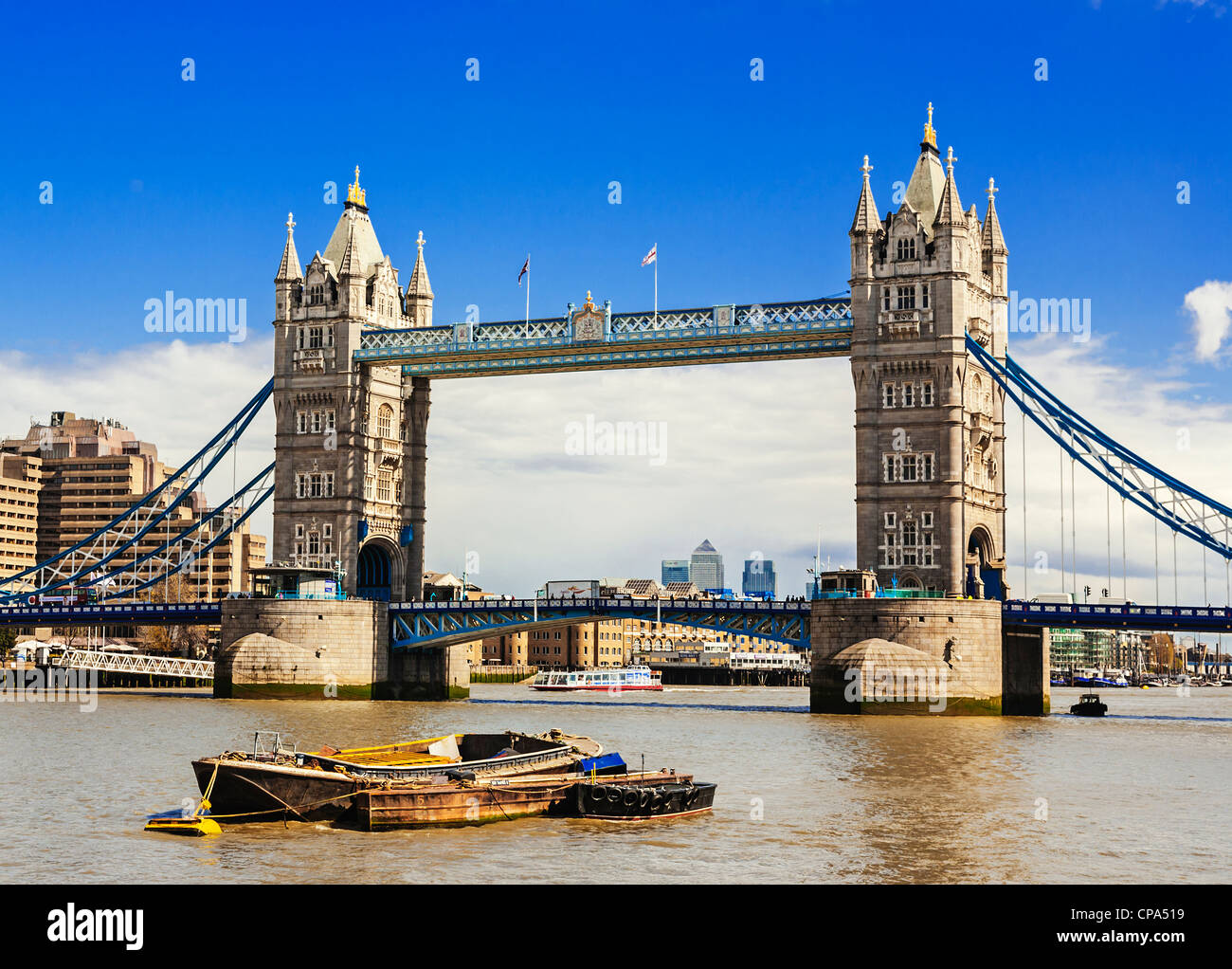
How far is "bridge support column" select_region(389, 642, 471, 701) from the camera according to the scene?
9931cm

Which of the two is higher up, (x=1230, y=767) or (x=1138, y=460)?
(x=1138, y=460)

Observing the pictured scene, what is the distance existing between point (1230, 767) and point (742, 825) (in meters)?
25.4

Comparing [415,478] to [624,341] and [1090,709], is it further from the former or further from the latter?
[1090,709]

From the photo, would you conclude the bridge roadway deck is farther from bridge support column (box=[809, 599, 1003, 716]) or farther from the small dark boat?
the small dark boat

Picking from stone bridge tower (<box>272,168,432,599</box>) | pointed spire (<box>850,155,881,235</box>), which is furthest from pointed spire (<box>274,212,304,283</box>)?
pointed spire (<box>850,155,881,235</box>)

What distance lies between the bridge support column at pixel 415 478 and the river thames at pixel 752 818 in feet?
122

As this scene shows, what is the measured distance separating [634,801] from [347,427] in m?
67.8

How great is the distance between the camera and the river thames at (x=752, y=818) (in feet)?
95.3

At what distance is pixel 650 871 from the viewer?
29.0 meters

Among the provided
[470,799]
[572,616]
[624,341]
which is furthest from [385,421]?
[470,799]

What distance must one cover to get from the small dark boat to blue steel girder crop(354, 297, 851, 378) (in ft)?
179

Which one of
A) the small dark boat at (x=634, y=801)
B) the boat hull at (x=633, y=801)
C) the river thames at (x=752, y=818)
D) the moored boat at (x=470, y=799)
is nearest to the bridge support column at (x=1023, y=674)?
the river thames at (x=752, y=818)
